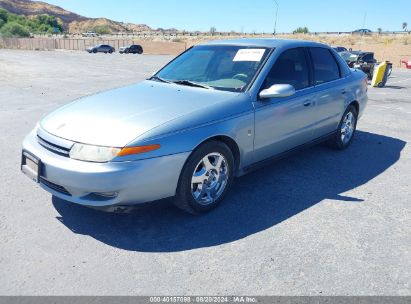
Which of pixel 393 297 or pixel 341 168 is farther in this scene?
pixel 341 168

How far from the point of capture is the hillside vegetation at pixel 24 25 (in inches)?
3132

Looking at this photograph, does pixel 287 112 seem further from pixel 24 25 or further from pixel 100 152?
pixel 24 25

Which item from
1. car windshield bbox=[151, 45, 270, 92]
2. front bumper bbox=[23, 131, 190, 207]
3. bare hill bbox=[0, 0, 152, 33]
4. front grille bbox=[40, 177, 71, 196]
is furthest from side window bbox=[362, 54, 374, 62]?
bare hill bbox=[0, 0, 152, 33]

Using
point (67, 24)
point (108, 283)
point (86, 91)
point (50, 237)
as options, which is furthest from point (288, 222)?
point (67, 24)

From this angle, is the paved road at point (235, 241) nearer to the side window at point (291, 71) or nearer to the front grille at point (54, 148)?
the front grille at point (54, 148)

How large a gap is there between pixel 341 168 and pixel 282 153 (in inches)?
43.4

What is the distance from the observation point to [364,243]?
10.5 feet

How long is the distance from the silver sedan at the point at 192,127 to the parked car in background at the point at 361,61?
41.0 feet

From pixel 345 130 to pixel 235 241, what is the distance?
11.0 ft

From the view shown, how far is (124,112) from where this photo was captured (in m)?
3.38

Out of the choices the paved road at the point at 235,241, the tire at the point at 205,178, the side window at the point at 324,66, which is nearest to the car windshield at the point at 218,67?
the tire at the point at 205,178

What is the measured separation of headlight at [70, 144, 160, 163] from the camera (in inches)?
116

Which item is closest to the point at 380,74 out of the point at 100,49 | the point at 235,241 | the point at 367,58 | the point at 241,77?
the point at 367,58

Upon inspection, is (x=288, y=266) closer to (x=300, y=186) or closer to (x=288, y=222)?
(x=288, y=222)
